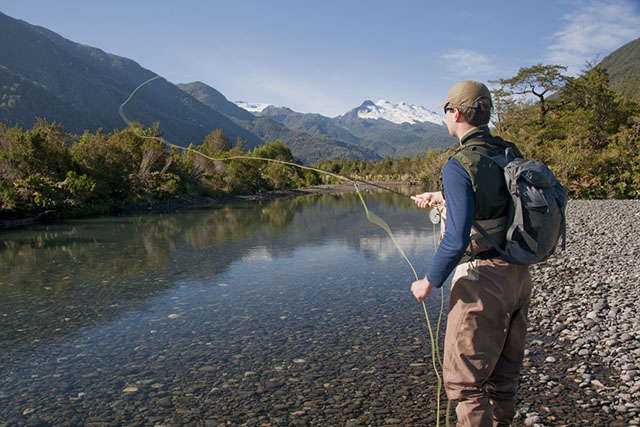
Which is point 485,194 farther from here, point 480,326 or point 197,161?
point 197,161

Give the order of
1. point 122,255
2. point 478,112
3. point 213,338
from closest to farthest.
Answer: point 478,112
point 213,338
point 122,255

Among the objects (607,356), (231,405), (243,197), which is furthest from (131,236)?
(243,197)

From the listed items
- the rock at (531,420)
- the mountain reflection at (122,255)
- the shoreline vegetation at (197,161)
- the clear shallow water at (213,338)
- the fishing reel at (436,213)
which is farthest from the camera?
the shoreline vegetation at (197,161)

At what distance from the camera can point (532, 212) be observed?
2318mm

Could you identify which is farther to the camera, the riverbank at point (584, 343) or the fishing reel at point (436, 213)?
the riverbank at point (584, 343)

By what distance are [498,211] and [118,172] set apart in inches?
1166

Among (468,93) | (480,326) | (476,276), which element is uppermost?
(468,93)

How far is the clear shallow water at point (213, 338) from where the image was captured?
392 centimetres

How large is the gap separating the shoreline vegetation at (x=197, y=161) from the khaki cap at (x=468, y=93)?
60.5 feet

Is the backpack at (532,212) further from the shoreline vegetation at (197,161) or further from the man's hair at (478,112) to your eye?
the shoreline vegetation at (197,161)

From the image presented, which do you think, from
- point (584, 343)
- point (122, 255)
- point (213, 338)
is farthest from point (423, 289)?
point (122, 255)

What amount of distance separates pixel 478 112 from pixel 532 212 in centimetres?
68

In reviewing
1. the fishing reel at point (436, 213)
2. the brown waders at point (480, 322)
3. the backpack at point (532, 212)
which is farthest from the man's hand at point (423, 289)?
the fishing reel at point (436, 213)

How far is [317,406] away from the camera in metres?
3.88
